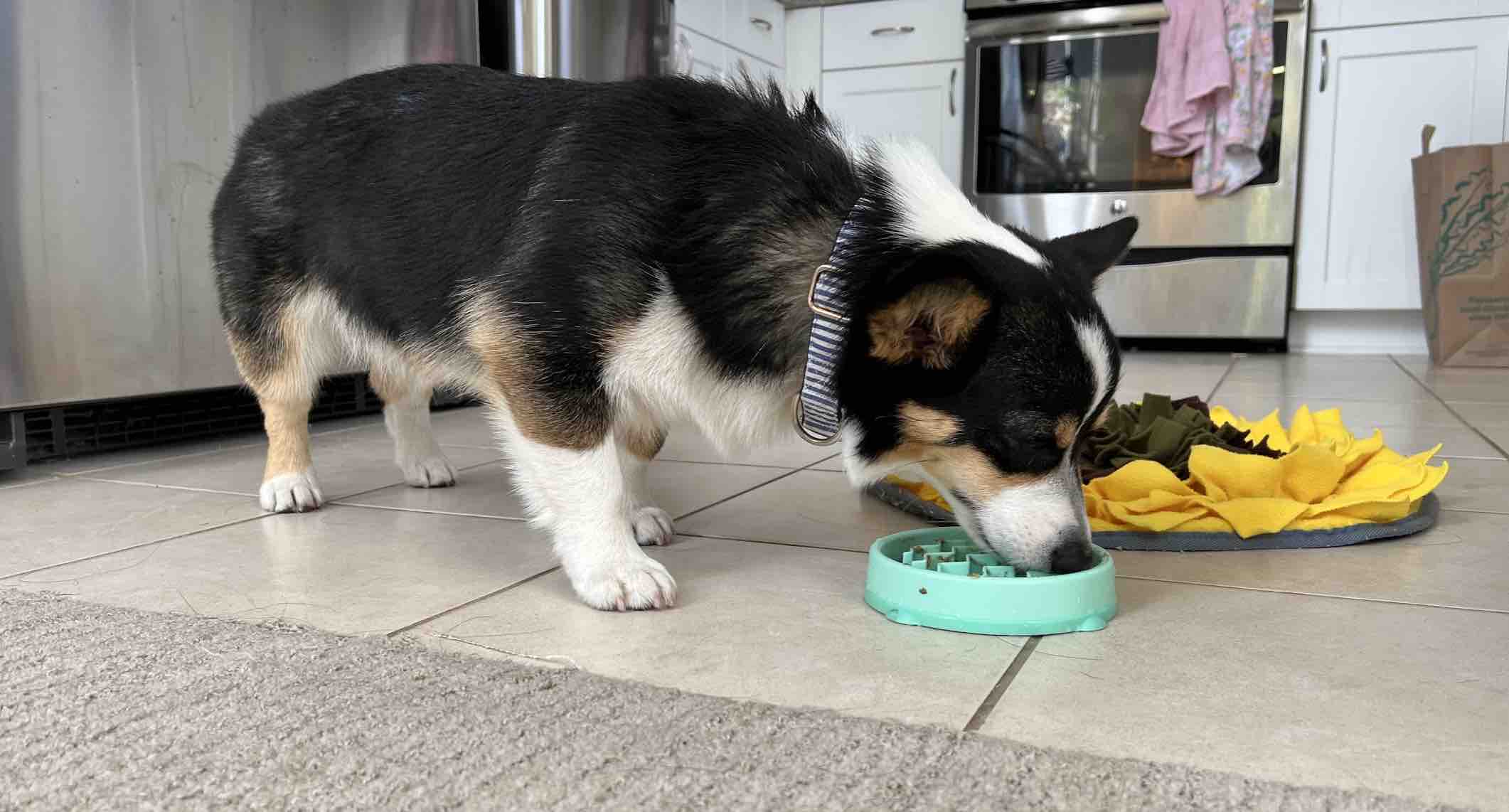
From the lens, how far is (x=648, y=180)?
1494 mm

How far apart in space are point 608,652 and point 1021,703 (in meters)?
0.47

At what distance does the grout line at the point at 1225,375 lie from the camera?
3.68 m

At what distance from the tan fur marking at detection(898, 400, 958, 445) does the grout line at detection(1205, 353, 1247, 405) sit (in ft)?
7.66

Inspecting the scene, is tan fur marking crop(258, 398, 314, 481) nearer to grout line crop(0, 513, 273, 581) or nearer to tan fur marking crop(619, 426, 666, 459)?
grout line crop(0, 513, 273, 581)

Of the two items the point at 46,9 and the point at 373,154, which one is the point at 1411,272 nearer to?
the point at 373,154

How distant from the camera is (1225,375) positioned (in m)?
4.41

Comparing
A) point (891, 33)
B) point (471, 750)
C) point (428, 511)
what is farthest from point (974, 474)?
point (891, 33)

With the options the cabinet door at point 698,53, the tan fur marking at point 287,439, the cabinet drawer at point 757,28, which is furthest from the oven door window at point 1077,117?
the tan fur marking at point 287,439

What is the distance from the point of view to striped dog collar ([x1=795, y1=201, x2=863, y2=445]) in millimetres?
1363

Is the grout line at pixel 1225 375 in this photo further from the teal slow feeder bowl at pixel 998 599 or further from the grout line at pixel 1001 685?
the grout line at pixel 1001 685

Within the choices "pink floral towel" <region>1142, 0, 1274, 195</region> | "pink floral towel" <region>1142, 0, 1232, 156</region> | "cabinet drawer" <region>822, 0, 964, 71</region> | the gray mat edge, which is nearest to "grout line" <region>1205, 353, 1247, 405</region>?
"pink floral towel" <region>1142, 0, 1274, 195</region>

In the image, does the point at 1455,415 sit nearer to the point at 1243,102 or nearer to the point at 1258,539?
the point at 1258,539

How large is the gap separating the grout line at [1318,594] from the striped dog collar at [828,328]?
57 centimetres

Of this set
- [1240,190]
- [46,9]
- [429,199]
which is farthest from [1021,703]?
[1240,190]
